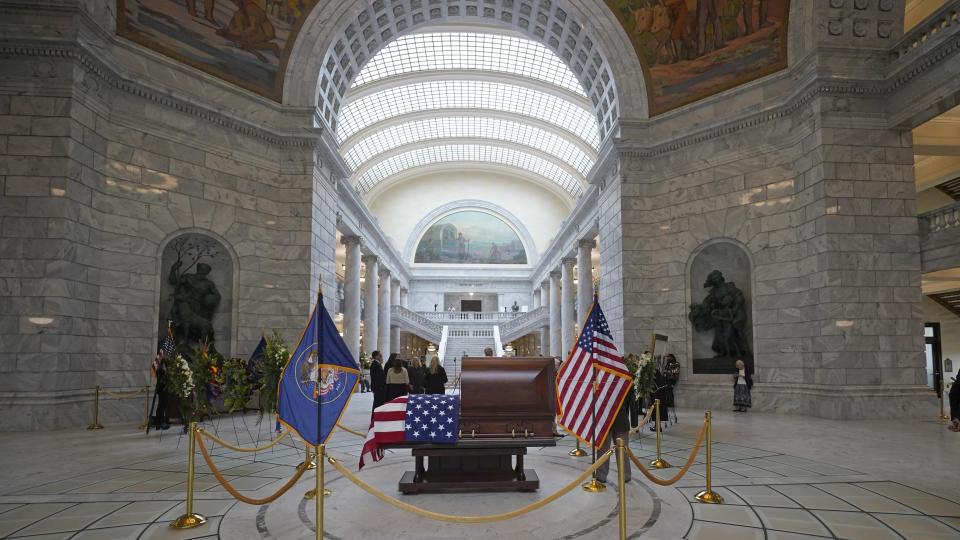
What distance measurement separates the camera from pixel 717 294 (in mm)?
15703

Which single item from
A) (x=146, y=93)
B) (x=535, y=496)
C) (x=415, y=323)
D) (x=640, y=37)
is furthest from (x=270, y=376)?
(x=415, y=323)

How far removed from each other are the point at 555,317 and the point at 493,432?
28.9m

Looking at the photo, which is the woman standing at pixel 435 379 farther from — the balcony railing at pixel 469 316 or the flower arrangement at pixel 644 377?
the balcony railing at pixel 469 316

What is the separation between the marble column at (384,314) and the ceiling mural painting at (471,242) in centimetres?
1328

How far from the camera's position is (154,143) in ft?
46.3

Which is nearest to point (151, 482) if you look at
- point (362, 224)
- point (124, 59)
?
point (124, 59)

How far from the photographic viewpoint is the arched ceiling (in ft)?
98.2

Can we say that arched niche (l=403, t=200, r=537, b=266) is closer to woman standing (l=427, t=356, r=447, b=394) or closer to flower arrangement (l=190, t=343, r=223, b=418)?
woman standing (l=427, t=356, r=447, b=394)

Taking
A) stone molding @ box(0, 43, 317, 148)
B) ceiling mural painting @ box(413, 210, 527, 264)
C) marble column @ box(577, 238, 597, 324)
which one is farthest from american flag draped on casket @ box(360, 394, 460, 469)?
ceiling mural painting @ box(413, 210, 527, 264)

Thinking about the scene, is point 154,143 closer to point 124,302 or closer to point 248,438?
point 124,302

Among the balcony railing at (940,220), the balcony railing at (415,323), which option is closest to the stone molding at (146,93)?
the balcony railing at (940,220)

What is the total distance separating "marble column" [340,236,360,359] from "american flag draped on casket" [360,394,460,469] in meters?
18.7

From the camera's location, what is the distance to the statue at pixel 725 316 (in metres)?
15.4

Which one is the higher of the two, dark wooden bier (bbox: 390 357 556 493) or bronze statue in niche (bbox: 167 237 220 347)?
bronze statue in niche (bbox: 167 237 220 347)
